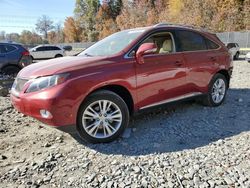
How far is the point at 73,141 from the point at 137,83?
1.34 m

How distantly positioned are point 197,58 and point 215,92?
3.42ft

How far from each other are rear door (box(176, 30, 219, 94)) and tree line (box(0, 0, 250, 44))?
32582 millimetres

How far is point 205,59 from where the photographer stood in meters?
5.29

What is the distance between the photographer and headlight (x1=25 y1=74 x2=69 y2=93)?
11.7 feet

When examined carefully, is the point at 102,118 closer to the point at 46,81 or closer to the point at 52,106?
the point at 52,106

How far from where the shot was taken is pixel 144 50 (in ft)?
13.4

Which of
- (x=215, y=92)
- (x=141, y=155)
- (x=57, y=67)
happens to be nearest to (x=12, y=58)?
(x=57, y=67)

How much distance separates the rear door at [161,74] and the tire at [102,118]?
1.40 feet

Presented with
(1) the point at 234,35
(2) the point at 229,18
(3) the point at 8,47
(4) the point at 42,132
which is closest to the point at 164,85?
(4) the point at 42,132

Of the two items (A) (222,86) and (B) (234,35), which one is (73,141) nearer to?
(A) (222,86)

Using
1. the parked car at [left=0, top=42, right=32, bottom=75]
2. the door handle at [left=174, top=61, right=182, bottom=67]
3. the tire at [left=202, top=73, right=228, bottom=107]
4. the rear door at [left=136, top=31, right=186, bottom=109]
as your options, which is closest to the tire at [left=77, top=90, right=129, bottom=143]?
the rear door at [left=136, top=31, right=186, bottom=109]

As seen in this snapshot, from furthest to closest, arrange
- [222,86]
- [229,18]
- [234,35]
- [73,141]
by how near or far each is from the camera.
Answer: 1. [229,18]
2. [234,35]
3. [222,86]
4. [73,141]

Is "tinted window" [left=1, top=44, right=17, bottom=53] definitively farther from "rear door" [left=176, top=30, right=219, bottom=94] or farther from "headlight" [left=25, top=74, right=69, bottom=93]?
"rear door" [left=176, top=30, right=219, bottom=94]

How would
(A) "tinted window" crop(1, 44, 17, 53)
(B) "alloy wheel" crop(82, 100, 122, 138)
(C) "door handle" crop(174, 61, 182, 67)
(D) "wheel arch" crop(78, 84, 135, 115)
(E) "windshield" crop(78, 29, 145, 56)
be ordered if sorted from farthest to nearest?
(A) "tinted window" crop(1, 44, 17, 53)
(C) "door handle" crop(174, 61, 182, 67)
(E) "windshield" crop(78, 29, 145, 56)
(D) "wheel arch" crop(78, 84, 135, 115)
(B) "alloy wheel" crop(82, 100, 122, 138)
